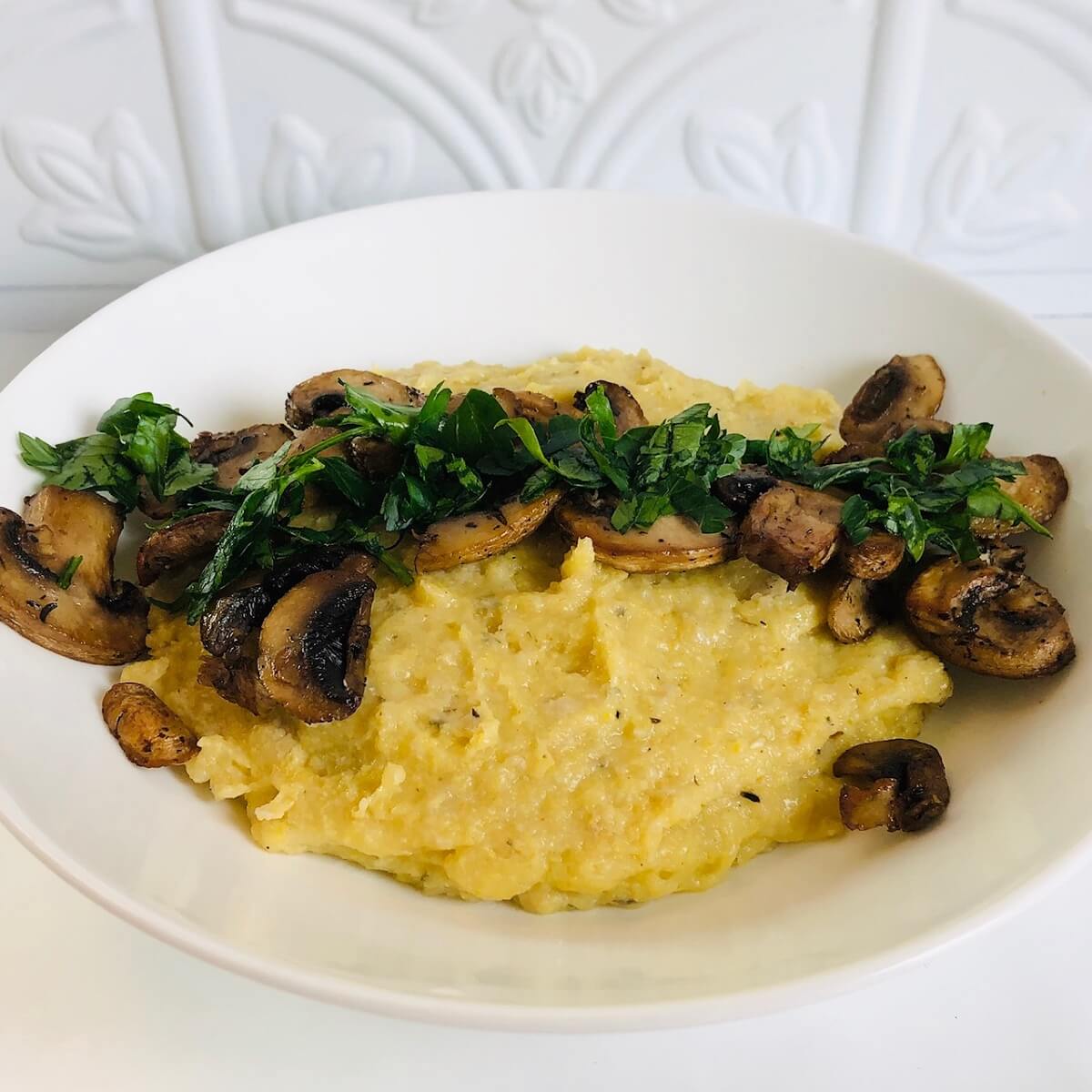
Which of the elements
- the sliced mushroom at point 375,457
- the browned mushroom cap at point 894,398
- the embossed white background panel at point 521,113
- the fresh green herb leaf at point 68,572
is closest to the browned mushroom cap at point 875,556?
the browned mushroom cap at point 894,398

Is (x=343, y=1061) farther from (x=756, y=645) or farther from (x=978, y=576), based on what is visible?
(x=978, y=576)

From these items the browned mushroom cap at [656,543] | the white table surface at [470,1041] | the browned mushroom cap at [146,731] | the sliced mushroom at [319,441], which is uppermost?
the browned mushroom cap at [656,543]

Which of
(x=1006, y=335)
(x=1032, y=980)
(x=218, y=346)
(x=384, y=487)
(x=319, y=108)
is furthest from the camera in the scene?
(x=319, y=108)

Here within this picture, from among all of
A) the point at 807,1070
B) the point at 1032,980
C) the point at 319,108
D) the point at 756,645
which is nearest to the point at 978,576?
the point at 756,645

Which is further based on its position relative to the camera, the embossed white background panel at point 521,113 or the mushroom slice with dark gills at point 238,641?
the embossed white background panel at point 521,113

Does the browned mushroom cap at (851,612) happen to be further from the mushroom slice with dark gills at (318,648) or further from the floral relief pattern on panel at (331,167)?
the floral relief pattern on panel at (331,167)

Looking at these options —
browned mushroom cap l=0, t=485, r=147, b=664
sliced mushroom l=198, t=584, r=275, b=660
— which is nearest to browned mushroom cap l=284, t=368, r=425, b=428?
browned mushroom cap l=0, t=485, r=147, b=664
